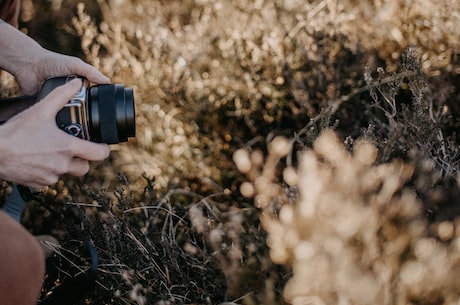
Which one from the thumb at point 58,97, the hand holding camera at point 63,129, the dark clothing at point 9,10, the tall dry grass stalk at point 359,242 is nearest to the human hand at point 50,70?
the hand holding camera at point 63,129

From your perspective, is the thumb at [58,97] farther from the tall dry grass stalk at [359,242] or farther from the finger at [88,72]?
the tall dry grass stalk at [359,242]

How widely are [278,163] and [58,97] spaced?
99cm

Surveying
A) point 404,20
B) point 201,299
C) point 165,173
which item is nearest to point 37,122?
point 201,299

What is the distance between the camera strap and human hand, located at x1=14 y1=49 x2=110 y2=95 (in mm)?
156

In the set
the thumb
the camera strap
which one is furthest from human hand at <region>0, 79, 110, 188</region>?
the camera strap

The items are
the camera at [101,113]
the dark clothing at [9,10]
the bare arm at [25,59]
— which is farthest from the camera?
the dark clothing at [9,10]

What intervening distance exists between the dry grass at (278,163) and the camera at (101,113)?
22 cm

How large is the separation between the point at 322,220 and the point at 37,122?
2.29 feet

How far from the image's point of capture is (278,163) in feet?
7.20

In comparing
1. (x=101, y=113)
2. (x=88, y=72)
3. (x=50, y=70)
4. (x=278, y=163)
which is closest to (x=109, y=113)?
(x=101, y=113)

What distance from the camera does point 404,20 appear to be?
2.24 metres

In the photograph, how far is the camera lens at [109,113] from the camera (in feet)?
4.91

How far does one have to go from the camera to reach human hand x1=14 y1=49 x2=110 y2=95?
66.5 inches

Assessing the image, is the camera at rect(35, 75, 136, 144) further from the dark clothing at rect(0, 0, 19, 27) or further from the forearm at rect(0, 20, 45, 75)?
the dark clothing at rect(0, 0, 19, 27)
